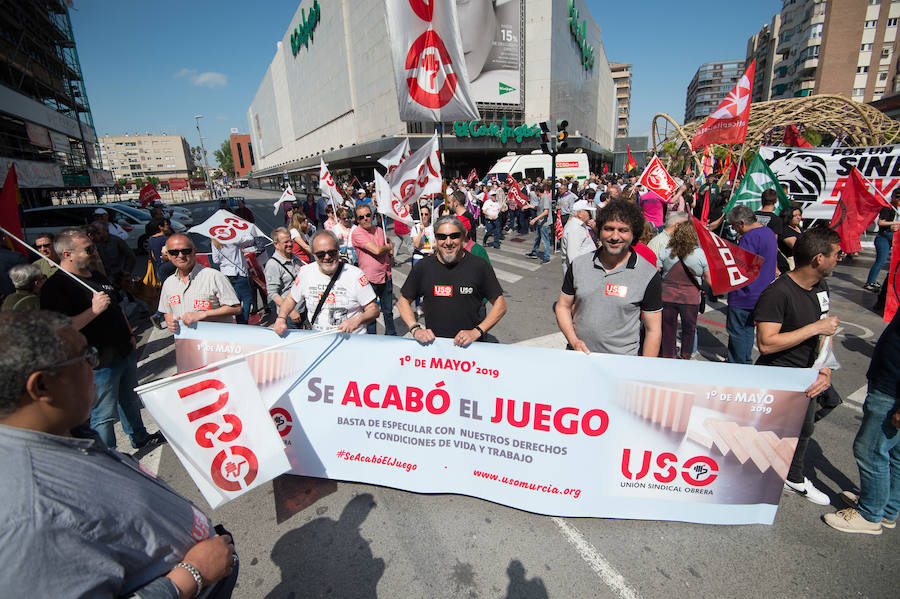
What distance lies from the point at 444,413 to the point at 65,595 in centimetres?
213

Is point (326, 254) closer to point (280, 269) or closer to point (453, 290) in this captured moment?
point (453, 290)

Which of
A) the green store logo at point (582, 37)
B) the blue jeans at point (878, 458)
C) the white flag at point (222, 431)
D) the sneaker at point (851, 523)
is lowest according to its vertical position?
the sneaker at point (851, 523)

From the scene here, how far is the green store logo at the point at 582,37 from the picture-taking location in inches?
1771

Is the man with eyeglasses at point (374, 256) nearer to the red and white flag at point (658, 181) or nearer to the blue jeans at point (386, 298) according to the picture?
the blue jeans at point (386, 298)

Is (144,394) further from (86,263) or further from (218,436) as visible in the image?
(86,263)

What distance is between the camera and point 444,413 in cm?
291

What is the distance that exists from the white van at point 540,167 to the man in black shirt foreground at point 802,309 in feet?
A: 73.1

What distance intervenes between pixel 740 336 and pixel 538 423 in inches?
108

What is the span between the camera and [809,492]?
296 cm

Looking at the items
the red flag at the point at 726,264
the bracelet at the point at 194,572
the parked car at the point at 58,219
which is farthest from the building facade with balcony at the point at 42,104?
the red flag at the point at 726,264

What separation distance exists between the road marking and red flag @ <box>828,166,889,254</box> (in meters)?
6.83

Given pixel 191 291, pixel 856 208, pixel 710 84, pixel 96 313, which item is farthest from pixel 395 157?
pixel 710 84

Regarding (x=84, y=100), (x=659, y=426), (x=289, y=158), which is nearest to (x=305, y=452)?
(x=659, y=426)

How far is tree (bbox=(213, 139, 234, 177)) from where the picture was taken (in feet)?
501
